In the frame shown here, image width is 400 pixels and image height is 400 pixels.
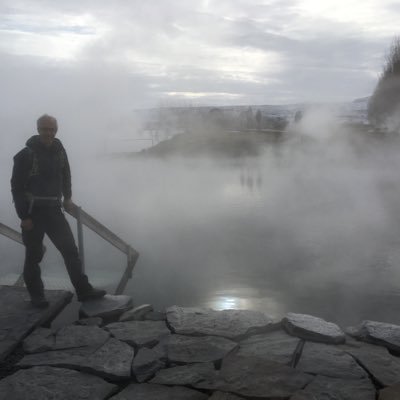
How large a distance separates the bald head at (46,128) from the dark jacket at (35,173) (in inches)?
1.1

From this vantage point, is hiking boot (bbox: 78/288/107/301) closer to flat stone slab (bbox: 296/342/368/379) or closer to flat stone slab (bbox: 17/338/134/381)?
flat stone slab (bbox: 17/338/134/381)

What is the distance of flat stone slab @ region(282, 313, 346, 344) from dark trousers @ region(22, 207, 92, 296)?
148 cm

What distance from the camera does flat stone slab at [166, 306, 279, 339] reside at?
3.33 metres

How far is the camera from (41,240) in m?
3.60

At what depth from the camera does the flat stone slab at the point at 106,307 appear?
3.71m

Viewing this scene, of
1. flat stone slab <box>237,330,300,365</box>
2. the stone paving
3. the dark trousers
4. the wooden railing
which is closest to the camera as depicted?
the stone paving

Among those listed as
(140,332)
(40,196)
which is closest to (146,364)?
(140,332)

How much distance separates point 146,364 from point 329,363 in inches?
38.2

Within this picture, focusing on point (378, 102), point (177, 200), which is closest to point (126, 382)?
point (177, 200)

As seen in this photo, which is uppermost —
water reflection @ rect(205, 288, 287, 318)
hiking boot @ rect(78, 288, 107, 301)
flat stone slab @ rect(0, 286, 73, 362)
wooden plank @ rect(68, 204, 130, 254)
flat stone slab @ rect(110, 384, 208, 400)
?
wooden plank @ rect(68, 204, 130, 254)

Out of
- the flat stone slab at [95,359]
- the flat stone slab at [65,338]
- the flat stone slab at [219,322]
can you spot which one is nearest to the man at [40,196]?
the flat stone slab at [65,338]

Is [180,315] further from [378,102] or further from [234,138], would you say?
[378,102]

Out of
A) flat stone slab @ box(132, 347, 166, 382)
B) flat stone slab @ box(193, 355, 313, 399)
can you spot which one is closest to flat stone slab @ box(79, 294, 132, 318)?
flat stone slab @ box(132, 347, 166, 382)

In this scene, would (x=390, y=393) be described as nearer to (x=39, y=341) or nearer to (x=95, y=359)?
(x=95, y=359)
